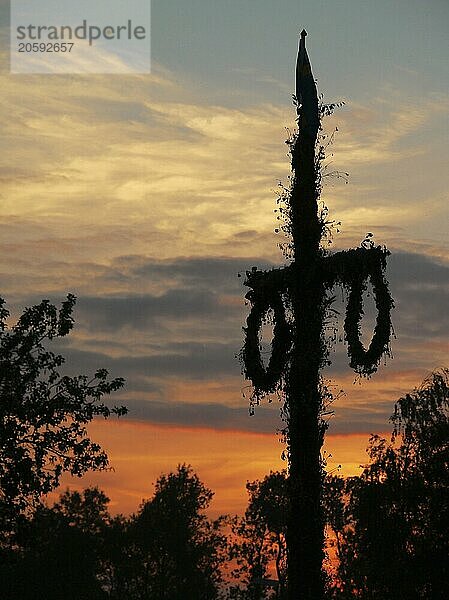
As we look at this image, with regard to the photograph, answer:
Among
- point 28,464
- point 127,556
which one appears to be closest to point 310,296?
point 28,464

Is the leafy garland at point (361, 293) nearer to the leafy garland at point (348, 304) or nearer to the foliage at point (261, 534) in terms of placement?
the leafy garland at point (348, 304)

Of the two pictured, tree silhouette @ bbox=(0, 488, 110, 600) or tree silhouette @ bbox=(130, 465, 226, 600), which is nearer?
tree silhouette @ bbox=(0, 488, 110, 600)

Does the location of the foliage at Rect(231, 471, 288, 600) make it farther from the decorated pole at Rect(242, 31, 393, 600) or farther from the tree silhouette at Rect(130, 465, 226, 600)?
the decorated pole at Rect(242, 31, 393, 600)

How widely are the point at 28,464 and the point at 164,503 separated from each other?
6615 centimetres

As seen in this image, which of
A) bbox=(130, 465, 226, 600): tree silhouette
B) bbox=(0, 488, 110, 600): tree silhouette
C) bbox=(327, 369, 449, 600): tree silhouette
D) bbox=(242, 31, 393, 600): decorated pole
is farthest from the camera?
bbox=(130, 465, 226, 600): tree silhouette

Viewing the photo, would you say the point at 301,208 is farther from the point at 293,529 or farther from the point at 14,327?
the point at 14,327

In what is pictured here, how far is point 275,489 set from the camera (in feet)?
313

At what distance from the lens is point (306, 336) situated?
75.3 ft

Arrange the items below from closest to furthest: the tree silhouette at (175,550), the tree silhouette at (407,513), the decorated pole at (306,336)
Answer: the decorated pole at (306,336) → the tree silhouette at (407,513) → the tree silhouette at (175,550)

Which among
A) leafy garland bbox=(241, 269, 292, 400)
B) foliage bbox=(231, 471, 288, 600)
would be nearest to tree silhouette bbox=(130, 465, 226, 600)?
foliage bbox=(231, 471, 288, 600)

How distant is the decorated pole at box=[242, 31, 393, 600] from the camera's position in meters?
22.4

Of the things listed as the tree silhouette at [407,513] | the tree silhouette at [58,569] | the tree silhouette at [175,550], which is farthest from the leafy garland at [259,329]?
the tree silhouette at [175,550]

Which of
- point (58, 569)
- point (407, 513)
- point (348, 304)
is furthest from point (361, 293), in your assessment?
point (58, 569)

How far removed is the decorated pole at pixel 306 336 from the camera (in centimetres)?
2236
